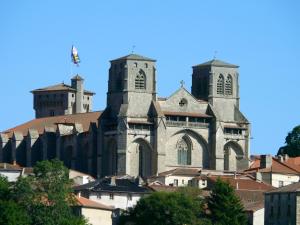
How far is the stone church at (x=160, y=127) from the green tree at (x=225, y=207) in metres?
28.3

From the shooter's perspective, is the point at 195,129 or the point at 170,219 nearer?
the point at 170,219

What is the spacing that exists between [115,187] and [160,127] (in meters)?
18.1

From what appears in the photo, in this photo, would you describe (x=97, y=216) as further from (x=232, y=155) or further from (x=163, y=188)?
(x=232, y=155)

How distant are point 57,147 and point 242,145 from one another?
695 inches

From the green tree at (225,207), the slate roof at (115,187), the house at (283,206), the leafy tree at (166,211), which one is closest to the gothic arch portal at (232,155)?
the slate roof at (115,187)

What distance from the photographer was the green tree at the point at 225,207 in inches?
5856

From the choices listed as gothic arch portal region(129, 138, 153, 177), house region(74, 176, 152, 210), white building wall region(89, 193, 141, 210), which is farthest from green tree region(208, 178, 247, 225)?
gothic arch portal region(129, 138, 153, 177)

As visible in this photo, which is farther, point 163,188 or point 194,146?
point 194,146

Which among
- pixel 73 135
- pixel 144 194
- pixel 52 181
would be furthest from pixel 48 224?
pixel 73 135

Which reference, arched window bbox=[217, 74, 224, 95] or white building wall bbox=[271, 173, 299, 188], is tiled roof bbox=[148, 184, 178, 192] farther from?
arched window bbox=[217, 74, 224, 95]

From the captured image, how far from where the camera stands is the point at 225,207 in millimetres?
150125

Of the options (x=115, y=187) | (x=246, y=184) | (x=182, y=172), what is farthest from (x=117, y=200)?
(x=182, y=172)

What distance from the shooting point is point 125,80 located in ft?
603

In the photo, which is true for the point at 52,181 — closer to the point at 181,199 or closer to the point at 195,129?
the point at 181,199
